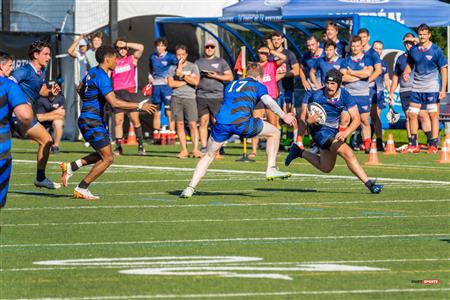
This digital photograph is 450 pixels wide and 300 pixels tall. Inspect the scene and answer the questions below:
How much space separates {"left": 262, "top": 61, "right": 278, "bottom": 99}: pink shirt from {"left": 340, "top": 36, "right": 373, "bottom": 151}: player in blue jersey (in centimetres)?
119

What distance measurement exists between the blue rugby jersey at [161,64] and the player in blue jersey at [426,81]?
459cm

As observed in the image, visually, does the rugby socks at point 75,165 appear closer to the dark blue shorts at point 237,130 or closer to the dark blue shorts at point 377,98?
the dark blue shorts at point 237,130

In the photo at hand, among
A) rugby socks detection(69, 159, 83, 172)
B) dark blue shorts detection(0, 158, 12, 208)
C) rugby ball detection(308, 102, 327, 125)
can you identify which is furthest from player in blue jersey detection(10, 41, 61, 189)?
dark blue shorts detection(0, 158, 12, 208)

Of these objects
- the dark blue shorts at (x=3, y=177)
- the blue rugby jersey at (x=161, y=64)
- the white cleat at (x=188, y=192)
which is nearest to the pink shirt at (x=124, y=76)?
the blue rugby jersey at (x=161, y=64)

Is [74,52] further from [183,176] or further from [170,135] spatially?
→ [183,176]

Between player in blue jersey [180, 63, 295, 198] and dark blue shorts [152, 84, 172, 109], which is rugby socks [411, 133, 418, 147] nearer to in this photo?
Result: dark blue shorts [152, 84, 172, 109]

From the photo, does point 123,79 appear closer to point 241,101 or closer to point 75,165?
point 75,165

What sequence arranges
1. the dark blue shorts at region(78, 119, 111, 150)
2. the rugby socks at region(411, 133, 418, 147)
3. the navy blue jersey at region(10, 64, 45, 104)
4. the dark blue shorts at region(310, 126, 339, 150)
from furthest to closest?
the rugby socks at region(411, 133, 418, 147), the navy blue jersey at region(10, 64, 45, 104), the dark blue shorts at region(310, 126, 339, 150), the dark blue shorts at region(78, 119, 111, 150)

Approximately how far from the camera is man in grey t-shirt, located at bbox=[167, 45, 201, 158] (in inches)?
974

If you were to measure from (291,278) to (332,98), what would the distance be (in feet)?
25.0

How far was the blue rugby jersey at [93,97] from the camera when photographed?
16797 mm

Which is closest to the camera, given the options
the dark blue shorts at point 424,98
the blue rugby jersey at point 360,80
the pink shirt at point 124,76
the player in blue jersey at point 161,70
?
the blue rugby jersey at point 360,80

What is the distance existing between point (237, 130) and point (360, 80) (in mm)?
8167

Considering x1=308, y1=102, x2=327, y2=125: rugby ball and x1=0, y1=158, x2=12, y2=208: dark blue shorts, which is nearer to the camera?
x1=0, y1=158, x2=12, y2=208: dark blue shorts
